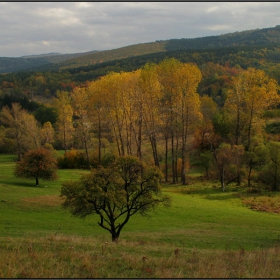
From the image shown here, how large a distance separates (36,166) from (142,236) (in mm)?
22353

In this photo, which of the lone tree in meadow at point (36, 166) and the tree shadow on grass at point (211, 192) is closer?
the lone tree in meadow at point (36, 166)

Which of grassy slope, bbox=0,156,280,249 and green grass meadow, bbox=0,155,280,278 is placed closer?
green grass meadow, bbox=0,155,280,278

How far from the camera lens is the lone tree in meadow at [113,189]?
65.4 feet

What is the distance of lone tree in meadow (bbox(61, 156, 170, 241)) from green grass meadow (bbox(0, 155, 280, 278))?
6.20 ft

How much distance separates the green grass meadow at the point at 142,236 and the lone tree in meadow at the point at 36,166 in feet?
4.99

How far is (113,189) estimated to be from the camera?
20.5m

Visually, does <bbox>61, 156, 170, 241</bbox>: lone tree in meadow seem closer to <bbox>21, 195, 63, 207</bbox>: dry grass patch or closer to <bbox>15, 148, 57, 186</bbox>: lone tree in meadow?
<bbox>21, 195, 63, 207</bbox>: dry grass patch

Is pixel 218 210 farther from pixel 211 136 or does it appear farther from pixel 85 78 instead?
pixel 85 78

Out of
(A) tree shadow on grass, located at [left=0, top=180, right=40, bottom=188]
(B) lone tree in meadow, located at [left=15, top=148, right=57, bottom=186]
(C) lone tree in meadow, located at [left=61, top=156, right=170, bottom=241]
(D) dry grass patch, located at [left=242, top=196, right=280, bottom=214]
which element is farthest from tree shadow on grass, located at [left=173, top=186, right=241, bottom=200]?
(C) lone tree in meadow, located at [left=61, top=156, right=170, bottom=241]

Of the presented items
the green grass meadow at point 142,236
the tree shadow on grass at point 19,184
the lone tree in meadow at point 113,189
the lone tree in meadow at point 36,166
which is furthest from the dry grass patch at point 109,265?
the tree shadow on grass at point 19,184

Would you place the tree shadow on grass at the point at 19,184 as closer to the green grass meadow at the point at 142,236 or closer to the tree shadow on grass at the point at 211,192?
the green grass meadow at the point at 142,236

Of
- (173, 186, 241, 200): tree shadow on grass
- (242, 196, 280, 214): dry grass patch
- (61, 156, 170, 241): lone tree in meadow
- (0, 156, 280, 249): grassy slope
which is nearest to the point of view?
(61, 156, 170, 241): lone tree in meadow

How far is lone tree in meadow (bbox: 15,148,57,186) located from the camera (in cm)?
3938

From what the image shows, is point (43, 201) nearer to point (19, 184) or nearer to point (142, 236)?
point (19, 184)
